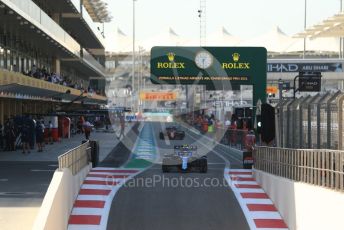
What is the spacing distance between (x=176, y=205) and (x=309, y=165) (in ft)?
11.2

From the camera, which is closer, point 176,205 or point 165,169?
point 176,205

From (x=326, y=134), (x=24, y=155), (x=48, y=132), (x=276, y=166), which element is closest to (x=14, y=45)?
(x=48, y=132)

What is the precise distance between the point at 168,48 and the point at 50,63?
25.4 metres

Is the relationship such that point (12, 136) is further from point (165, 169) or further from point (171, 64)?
point (165, 169)

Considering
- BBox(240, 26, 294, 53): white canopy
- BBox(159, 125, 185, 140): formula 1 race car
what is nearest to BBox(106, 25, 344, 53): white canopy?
BBox(240, 26, 294, 53): white canopy

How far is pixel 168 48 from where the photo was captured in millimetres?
25578

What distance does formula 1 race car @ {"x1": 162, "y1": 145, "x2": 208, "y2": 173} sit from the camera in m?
19.8

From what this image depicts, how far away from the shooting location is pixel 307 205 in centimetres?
1084

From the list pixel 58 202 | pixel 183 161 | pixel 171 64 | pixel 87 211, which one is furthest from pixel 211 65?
pixel 58 202

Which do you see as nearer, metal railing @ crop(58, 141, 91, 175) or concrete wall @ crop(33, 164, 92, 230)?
concrete wall @ crop(33, 164, 92, 230)

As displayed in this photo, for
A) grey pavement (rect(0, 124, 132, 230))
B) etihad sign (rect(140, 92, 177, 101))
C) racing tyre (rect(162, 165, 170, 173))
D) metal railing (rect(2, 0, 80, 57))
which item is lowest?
grey pavement (rect(0, 124, 132, 230))

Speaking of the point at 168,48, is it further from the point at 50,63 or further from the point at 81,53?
the point at 81,53

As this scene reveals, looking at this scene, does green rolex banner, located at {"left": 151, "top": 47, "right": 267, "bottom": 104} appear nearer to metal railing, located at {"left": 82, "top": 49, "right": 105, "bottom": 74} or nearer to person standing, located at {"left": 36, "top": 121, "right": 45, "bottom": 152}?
person standing, located at {"left": 36, "top": 121, "right": 45, "bottom": 152}

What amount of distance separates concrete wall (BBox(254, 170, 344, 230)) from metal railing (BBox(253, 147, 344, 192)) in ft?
0.53
